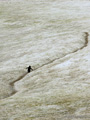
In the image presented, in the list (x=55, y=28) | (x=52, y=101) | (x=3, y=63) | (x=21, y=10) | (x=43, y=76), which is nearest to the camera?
(x=52, y=101)

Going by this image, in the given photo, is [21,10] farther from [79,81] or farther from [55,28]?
[79,81]

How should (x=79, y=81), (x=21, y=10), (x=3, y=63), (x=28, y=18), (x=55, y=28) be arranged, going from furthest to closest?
(x=21, y=10), (x=28, y=18), (x=55, y=28), (x=3, y=63), (x=79, y=81)

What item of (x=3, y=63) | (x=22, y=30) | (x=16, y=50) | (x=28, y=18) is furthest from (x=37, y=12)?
(x=3, y=63)

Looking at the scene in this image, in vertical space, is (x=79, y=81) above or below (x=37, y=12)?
below

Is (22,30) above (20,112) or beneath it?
above

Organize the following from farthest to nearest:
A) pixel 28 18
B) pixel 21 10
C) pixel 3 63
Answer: pixel 21 10 → pixel 28 18 → pixel 3 63

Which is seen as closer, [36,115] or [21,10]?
[36,115]

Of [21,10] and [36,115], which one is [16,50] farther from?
[21,10]

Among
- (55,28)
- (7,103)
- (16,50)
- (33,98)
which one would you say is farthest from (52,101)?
(55,28)

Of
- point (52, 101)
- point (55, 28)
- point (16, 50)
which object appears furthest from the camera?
point (55, 28)
